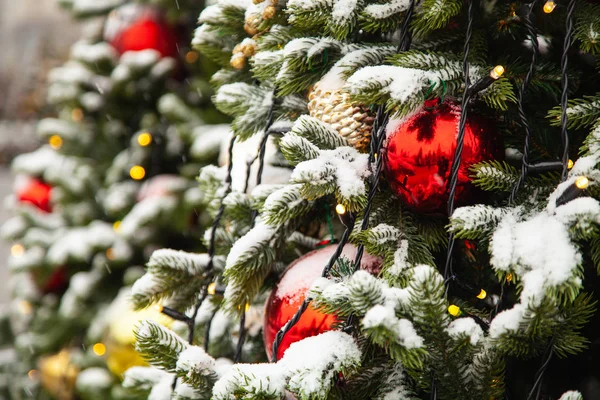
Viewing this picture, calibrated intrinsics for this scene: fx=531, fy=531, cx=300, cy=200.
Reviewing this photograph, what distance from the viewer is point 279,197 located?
2.06 ft

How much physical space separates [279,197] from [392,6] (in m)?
0.26

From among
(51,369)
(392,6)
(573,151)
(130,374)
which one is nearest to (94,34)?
(51,369)

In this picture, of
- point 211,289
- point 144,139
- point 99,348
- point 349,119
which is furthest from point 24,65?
point 349,119

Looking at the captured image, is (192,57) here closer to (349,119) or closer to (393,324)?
(349,119)

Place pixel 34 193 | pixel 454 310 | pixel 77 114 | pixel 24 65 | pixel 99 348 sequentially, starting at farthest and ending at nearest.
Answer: pixel 24 65 < pixel 34 193 < pixel 77 114 < pixel 99 348 < pixel 454 310

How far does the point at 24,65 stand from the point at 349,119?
10.7ft

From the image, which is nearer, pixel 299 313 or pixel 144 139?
pixel 299 313

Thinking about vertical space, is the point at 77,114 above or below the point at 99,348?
above

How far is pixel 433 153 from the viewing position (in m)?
0.59

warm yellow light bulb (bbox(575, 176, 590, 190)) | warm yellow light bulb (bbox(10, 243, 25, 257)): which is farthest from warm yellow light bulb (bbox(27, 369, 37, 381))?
warm yellow light bulb (bbox(575, 176, 590, 190))

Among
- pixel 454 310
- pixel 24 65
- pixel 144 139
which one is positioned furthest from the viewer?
pixel 24 65

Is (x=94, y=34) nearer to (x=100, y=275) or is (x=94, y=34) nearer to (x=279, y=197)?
(x=100, y=275)

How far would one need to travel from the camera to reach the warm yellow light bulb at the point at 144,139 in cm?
160

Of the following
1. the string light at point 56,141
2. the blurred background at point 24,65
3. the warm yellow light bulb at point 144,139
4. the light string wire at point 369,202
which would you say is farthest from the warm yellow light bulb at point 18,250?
the light string wire at point 369,202
